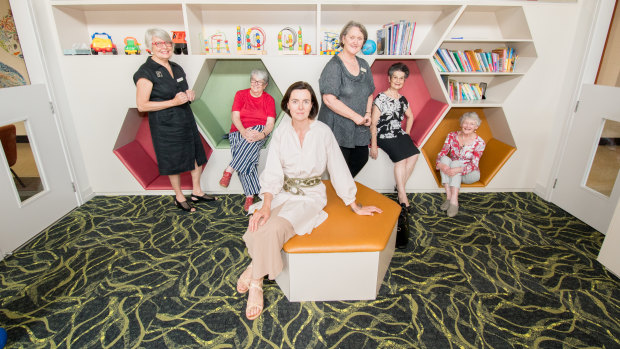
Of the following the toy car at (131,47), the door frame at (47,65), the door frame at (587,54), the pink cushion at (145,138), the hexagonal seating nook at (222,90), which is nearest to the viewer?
the door frame at (47,65)

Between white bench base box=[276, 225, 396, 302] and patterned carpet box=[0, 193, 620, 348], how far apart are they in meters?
0.06

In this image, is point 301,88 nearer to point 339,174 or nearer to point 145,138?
point 339,174

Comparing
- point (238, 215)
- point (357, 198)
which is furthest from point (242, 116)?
point (357, 198)

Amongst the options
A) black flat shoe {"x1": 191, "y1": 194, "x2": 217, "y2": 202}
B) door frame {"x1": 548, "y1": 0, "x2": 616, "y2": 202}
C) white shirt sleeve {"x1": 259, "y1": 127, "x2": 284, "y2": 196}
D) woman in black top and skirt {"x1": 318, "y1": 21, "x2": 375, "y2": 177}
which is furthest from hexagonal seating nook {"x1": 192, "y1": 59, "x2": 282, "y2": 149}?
door frame {"x1": 548, "y1": 0, "x2": 616, "y2": 202}

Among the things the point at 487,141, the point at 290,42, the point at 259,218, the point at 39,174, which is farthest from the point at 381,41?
the point at 39,174

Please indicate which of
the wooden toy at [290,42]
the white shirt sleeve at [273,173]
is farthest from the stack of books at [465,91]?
the white shirt sleeve at [273,173]

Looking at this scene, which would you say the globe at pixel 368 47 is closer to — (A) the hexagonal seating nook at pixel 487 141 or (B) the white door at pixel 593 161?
(A) the hexagonal seating nook at pixel 487 141

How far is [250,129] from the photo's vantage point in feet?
9.89

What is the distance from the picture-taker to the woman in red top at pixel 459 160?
9.98 feet

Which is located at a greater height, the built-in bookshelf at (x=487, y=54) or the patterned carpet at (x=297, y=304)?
the built-in bookshelf at (x=487, y=54)

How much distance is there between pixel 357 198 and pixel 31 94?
2575 millimetres

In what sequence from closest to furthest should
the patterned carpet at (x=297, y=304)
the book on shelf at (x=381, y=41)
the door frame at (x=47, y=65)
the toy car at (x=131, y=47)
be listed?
the patterned carpet at (x=297, y=304) < the door frame at (x=47, y=65) < the toy car at (x=131, y=47) < the book on shelf at (x=381, y=41)

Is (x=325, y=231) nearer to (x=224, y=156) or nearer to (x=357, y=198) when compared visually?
Result: (x=357, y=198)

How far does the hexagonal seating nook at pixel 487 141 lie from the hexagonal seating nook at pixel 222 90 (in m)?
1.62
